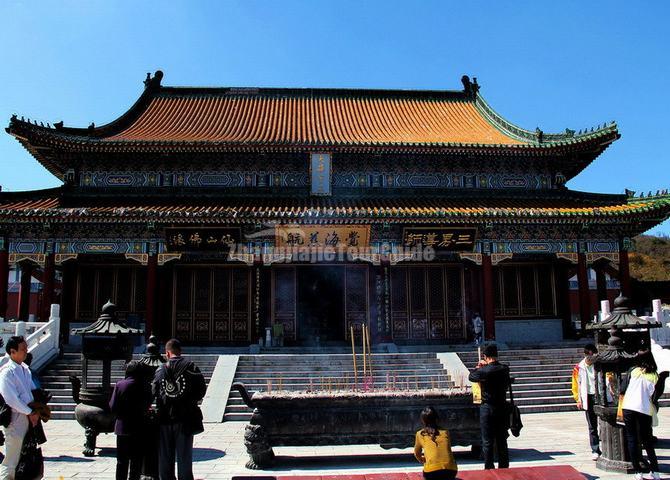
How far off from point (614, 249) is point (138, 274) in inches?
524

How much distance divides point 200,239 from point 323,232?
325 cm

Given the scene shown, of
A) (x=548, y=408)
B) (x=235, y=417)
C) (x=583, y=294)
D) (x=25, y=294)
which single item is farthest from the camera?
(x=25, y=294)

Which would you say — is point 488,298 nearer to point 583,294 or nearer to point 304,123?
point 583,294

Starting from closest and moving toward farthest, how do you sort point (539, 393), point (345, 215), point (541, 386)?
point (539, 393), point (541, 386), point (345, 215)

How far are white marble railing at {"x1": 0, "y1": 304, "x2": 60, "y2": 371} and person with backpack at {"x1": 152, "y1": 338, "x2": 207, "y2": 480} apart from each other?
7.85m

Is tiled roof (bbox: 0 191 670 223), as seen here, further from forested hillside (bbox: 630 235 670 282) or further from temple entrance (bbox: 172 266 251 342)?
forested hillside (bbox: 630 235 670 282)

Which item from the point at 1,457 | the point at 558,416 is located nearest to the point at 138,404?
the point at 1,457

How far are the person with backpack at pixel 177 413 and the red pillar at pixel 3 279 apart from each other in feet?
35.5

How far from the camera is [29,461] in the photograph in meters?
4.74

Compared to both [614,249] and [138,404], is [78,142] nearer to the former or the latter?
[138,404]

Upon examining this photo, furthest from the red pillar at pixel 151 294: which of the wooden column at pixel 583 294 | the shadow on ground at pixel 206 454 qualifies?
the wooden column at pixel 583 294

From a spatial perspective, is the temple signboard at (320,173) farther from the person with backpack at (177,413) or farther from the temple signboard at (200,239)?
the person with backpack at (177,413)

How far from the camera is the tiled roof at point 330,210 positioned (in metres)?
13.5

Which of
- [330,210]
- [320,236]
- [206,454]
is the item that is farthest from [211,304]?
[206,454]
